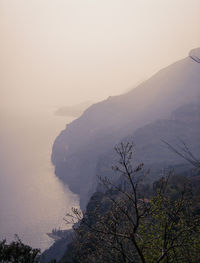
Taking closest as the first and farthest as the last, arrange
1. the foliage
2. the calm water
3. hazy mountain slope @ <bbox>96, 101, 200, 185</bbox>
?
the foliage, the calm water, hazy mountain slope @ <bbox>96, 101, 200, 185</bbox>

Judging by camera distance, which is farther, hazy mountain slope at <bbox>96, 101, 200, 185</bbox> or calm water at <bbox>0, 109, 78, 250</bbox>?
hazy mountain slope at <bbox>96, 101, 200, 185</bbox>

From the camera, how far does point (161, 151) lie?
145 metres

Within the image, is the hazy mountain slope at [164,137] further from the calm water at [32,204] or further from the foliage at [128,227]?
the foliage at [128,227]

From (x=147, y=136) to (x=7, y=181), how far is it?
9914 cm

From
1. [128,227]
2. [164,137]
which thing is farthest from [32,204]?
[128,227]

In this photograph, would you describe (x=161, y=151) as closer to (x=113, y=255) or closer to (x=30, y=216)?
(x=30, y=216)

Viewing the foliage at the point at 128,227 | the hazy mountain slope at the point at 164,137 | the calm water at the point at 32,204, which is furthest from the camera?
the hazy mountain slope at the point at 164,137

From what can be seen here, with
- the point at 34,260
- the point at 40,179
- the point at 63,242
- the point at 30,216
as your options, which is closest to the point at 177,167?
the point at 63,242

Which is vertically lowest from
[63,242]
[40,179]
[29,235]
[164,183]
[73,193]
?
[164,183]

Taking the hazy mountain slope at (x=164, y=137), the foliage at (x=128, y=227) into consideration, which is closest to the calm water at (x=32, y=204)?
the hazy mountain slope at (x=164, y=137)

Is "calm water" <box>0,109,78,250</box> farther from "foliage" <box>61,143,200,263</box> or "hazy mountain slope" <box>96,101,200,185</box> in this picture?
"foliage" <box>61,143,200,263</box>

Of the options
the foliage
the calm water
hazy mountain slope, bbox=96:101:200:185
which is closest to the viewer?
the foliage

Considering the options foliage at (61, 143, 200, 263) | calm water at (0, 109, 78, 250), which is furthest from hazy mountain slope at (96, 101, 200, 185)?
foliage at (61, 143, 200, 263)

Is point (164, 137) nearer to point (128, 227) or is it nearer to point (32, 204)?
point (32, 204)
